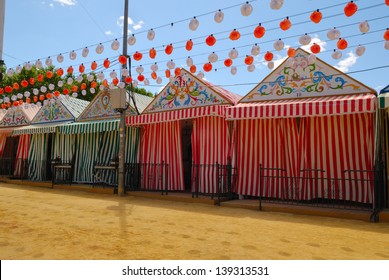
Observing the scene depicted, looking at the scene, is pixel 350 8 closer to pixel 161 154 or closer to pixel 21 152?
pixel 161 154

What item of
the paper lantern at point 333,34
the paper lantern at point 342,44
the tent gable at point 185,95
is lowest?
the tent gable at point 185,95

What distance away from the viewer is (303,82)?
788 cm

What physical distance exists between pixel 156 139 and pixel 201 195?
106 inches

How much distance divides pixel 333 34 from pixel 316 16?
0.69m

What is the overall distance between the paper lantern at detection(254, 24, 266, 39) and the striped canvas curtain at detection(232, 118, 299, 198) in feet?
8.08

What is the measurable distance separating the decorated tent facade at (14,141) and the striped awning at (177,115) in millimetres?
7713

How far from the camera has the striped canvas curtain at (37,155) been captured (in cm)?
1415

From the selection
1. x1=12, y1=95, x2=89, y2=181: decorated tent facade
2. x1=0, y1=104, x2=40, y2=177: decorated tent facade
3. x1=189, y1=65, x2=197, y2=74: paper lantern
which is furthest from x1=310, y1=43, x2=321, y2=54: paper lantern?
x1=0, y1=104, x2=40, y2=177: decorated tent facade

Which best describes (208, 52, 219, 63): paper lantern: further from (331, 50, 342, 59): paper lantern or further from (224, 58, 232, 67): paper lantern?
(331, 50, 342, 59): paper lantern

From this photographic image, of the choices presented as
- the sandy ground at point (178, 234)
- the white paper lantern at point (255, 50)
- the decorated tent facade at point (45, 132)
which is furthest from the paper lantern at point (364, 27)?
the decorated tent facade at point (45, 132)

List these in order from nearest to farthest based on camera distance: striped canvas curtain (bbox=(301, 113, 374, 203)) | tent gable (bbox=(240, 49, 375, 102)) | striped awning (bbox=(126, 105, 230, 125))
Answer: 1. striped canvas curtain (bbox=(301, 113, 374, 203))
2. tent gable (bbox=(240, 49, 375, 102))
3. striped awning (bbox=(126, 105, 230, 125))

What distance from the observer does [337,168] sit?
24.3ft

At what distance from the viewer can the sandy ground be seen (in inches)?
147

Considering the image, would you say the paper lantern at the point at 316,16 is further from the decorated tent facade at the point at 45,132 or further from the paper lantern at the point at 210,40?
the decorated tent facade at the point at 45,132
